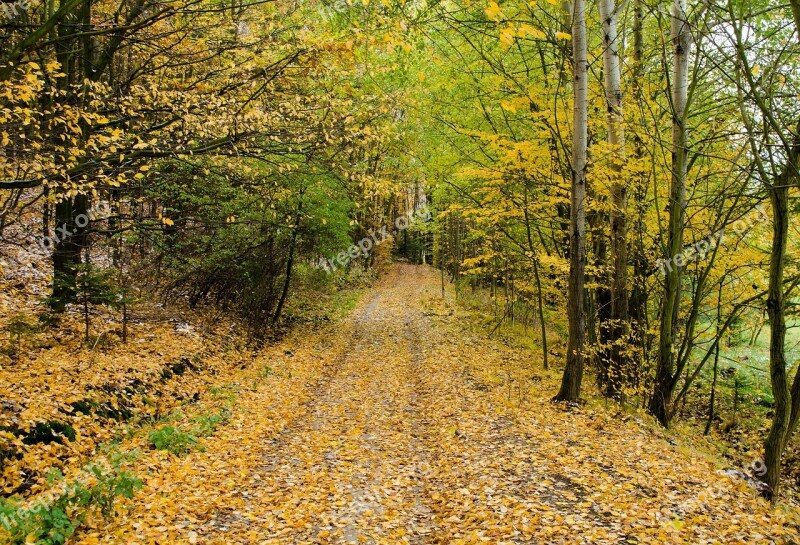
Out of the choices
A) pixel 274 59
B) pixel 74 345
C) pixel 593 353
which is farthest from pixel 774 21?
pixel 74 345

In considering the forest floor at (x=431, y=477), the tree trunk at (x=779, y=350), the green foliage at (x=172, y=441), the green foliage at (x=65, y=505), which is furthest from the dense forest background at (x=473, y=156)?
the forest floor at (x=431, y=477)

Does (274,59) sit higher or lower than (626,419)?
higher

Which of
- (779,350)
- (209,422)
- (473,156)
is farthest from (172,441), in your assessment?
(473,156)

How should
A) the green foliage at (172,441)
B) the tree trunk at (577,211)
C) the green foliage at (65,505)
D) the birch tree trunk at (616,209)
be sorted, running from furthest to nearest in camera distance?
1. the birch tree trunk at (616,209)
2. the tree trunk at (577,211)
3. the green foliage at (172,441)
4. the green foliage at (65,505)

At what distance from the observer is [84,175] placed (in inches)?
252

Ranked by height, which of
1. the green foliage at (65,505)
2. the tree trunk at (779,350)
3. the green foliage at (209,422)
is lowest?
the green foliage at (209,422)

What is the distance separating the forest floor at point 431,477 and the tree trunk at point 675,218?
1025 millimetres

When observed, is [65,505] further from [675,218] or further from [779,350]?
[675,218]

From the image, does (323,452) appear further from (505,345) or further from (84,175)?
(505,345)

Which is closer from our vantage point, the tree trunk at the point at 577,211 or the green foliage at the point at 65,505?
the green foliage at the point at 65,505

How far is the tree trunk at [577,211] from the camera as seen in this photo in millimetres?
7500

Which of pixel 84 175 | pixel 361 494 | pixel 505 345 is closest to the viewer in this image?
pixel 361 494

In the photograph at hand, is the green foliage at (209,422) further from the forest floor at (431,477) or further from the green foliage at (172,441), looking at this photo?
the green foliage at (172,441)

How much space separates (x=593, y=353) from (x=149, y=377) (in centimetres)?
843
